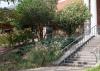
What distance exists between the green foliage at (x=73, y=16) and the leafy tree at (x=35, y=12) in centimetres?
120

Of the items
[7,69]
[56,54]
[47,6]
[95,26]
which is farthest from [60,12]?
[7,69]

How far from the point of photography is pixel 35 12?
2880 cm

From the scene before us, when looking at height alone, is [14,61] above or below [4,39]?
below

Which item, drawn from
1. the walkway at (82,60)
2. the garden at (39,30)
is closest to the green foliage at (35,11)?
the garden at (39,30)

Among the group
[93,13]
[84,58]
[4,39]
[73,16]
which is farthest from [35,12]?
[84,58]

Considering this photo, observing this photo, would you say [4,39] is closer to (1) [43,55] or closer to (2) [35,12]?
(2) [35,12]

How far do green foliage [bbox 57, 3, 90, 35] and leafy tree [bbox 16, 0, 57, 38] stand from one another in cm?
120

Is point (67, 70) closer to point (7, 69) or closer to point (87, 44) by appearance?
point (7, 69)

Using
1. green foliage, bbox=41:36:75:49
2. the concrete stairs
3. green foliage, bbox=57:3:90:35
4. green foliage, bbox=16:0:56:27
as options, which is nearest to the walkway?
the concrete stairs

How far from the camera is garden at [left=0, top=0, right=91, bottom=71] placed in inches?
957

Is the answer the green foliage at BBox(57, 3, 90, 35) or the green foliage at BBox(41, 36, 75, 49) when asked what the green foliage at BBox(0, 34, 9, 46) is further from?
the green foliage at BBox(57, 3, 90, 35)

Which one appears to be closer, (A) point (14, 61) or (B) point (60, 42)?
(A) point (14, 61)

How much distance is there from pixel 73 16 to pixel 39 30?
4.26 m

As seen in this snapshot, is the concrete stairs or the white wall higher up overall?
the white wall
